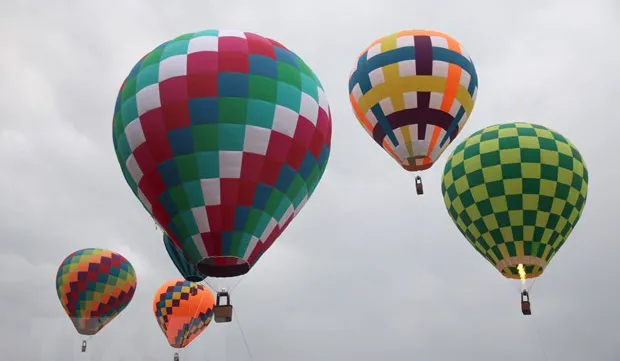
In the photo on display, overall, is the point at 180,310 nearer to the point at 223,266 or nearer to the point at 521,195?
the point at 521,195

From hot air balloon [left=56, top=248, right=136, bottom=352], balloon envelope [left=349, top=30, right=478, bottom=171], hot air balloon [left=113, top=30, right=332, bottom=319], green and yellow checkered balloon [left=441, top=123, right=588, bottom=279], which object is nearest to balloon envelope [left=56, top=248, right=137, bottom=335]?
hot air balloon [left=56, top=248, right=136, bottom=352]

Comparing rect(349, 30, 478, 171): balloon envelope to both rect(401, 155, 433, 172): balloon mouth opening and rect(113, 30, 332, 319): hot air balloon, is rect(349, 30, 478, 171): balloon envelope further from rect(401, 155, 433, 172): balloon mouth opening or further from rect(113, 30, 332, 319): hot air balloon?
rect(113, 30, 332, 319): hot air balloon

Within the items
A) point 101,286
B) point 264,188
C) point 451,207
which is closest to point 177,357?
point 101,286

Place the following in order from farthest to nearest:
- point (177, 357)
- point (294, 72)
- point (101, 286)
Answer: point (177, 357), point (101, 286), point (294, 72)

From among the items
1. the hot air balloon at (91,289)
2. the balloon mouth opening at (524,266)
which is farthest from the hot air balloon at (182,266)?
the balloon mouth opening at (524,266)

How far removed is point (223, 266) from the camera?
897 cm

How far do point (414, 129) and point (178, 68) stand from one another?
6.86m

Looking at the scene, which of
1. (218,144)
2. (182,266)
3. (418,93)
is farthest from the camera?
(182,266)

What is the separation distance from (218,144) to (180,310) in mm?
14620

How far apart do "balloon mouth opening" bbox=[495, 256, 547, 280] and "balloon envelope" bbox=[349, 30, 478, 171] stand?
293 cm

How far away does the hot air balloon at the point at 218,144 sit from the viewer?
8875mm

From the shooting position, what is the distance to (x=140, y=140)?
9273 millimetres

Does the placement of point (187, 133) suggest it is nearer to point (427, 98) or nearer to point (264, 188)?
point (264, 188)

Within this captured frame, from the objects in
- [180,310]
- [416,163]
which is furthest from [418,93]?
[180,310]
